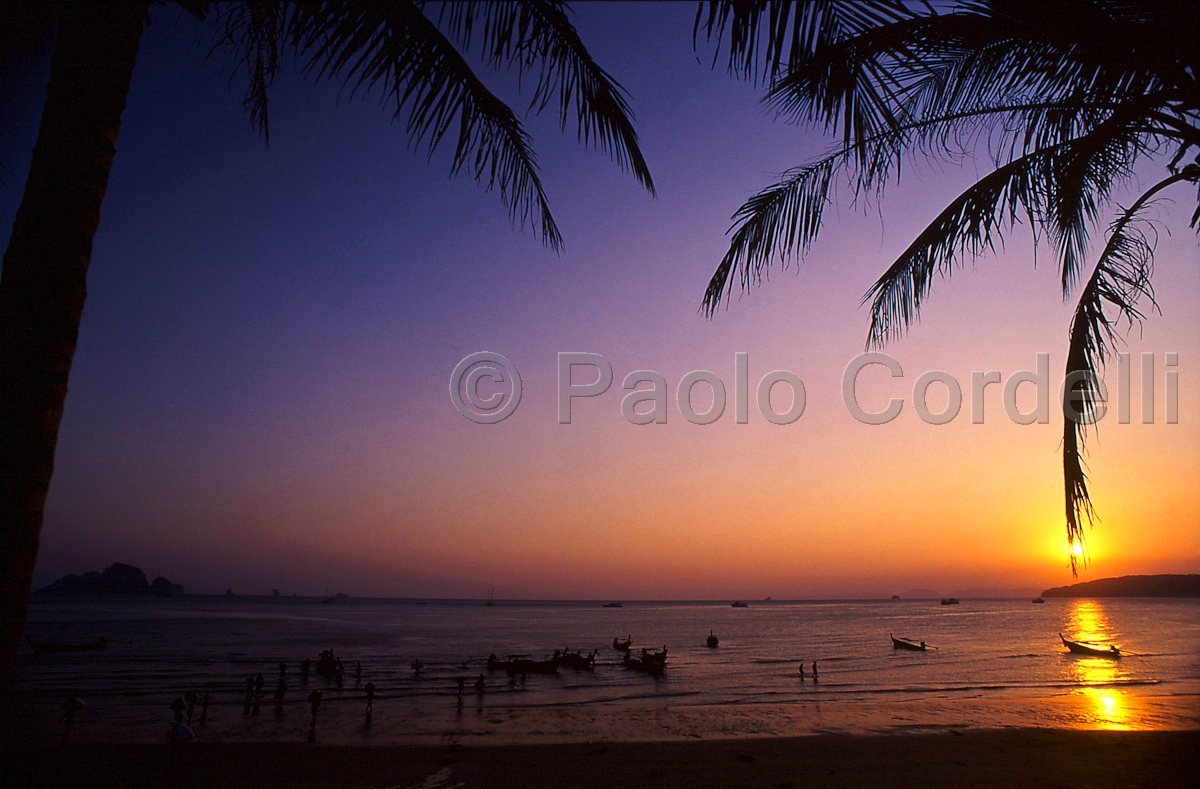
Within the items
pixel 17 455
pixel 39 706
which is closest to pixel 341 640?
pixel 39 706

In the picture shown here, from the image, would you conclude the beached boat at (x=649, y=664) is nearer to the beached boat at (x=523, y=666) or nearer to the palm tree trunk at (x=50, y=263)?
the beached boat at (x=523, y=666)

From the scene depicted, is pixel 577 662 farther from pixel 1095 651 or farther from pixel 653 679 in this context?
pixel 1095 651

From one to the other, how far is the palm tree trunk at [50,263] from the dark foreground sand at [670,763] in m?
11.5

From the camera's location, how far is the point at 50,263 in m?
2.62

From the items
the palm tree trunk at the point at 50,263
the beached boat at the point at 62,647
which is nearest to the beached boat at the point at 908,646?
the palm tree trunk at the point at 50,263

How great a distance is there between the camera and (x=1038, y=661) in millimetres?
36562

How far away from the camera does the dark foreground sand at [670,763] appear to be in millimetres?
11422

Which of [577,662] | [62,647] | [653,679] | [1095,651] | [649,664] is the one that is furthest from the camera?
[62,647]

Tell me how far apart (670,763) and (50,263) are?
13.8 metres

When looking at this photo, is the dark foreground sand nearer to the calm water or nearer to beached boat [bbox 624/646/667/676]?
the calm water

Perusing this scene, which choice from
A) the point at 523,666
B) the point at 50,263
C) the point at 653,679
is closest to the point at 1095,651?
the point at 653,679

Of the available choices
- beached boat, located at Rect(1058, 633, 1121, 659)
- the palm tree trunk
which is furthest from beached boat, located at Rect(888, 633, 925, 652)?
the palm tree trunk

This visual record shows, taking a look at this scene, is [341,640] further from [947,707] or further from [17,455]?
[17,455]

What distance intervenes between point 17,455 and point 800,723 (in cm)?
2008
